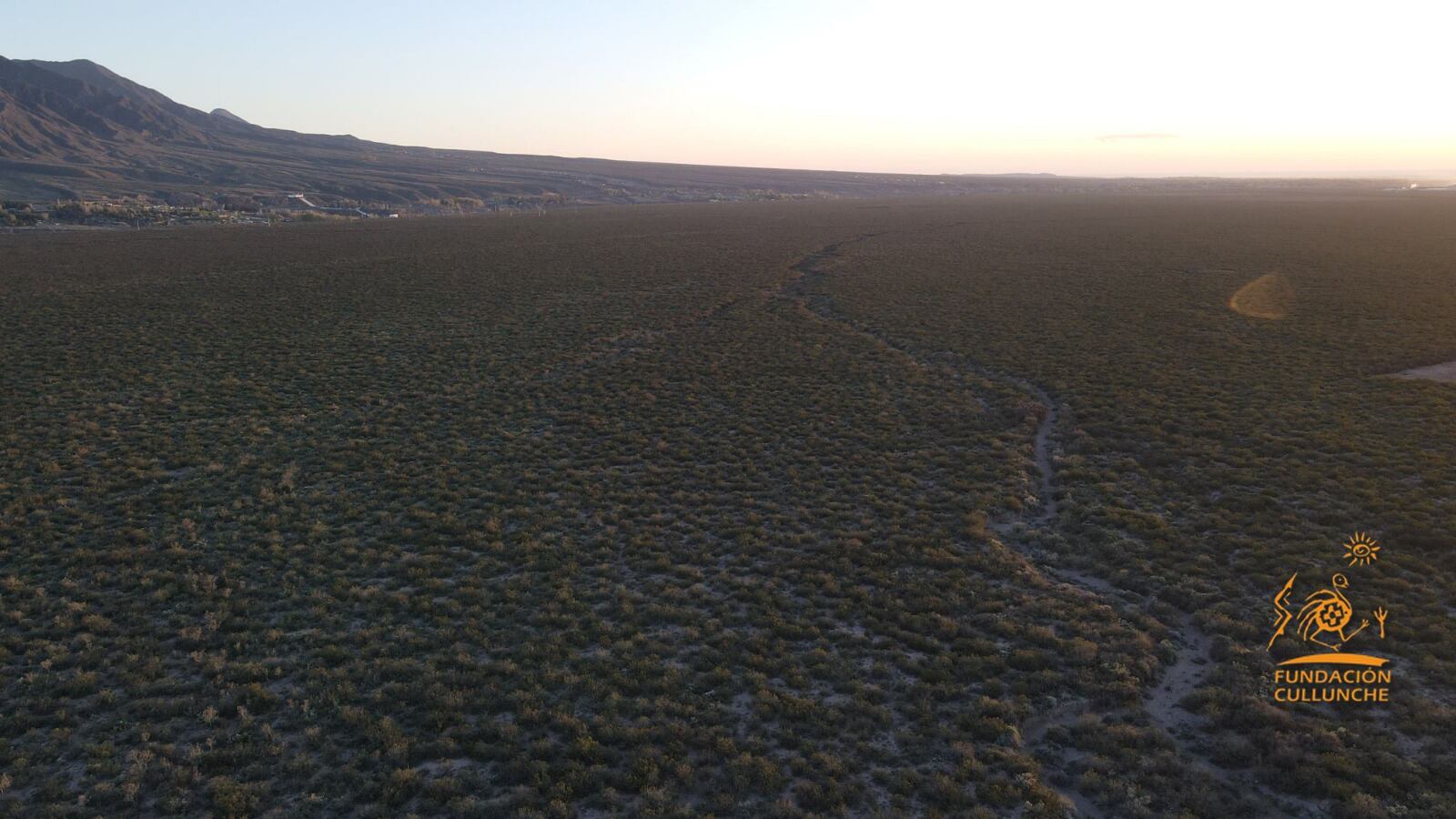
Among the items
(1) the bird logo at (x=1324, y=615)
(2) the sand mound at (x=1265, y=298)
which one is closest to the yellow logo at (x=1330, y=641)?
(1) the bird logo at (x=1324, y=615)

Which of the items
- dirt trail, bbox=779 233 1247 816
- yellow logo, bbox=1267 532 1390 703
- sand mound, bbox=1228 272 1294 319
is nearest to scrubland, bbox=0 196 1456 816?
dirt trail, bbox=779 233 1247 816

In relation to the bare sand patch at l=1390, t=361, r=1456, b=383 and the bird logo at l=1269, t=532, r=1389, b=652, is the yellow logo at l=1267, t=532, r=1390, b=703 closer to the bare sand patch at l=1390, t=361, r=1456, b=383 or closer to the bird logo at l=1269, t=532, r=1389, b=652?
the bird logo at l=1269, t=532, r=1389, b=652

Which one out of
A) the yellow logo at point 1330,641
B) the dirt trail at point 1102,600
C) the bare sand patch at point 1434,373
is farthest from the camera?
the bare sand patch at point 1434,373

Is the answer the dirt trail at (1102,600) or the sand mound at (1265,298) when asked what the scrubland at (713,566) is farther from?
the sand mound at (1265,298)

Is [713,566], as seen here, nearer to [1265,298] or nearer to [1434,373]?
[1434,373]

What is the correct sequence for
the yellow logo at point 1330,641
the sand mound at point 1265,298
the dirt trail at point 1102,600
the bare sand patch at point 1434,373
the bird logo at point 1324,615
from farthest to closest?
the sand mound at point 1265,298 → the bare sand patch at point 1434,373 → the bird logo at point 1324,615 → the yellow logo at point 1330,641 → the dirt trail at point 1102,600
